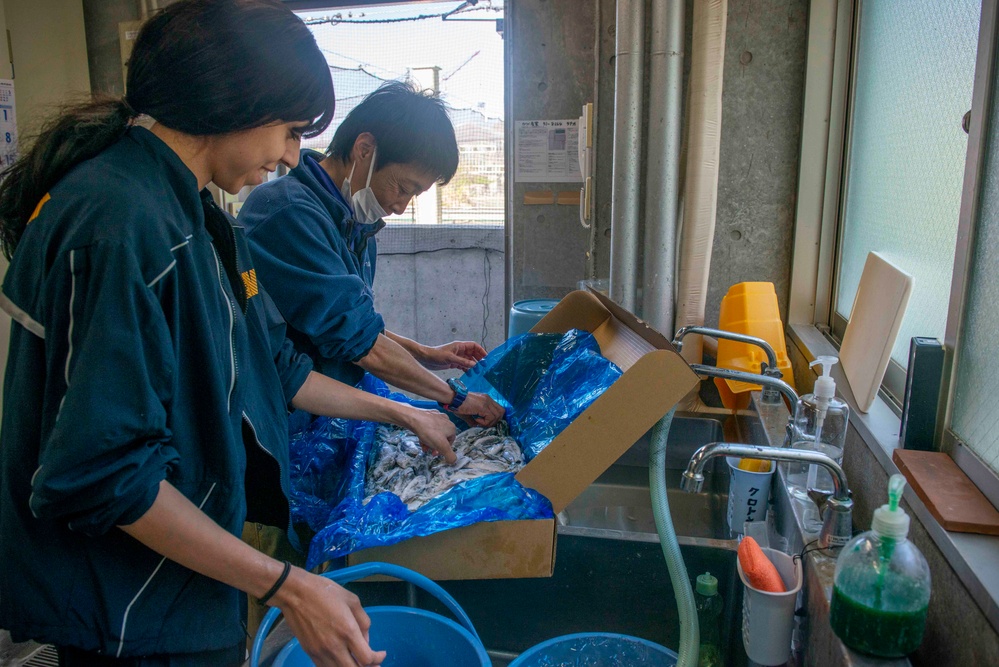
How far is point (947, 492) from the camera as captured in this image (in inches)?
38.0

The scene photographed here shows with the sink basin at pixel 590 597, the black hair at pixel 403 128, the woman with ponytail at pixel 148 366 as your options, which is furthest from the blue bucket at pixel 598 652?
the black hair at pixel 403 128

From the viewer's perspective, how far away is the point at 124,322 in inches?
30.9

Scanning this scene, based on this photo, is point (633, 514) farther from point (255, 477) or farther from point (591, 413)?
point (255, 477)

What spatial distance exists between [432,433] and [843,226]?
68.2 inches

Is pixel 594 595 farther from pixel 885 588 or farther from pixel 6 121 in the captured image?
pixel 6 121

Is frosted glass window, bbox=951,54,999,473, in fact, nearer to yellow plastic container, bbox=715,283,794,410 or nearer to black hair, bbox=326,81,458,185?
yellow plastic container, bbox=715,283,794,410

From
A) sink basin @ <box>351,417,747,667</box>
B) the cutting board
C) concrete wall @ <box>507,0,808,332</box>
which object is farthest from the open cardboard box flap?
concrete wall @ <box>507,0,808,332</box>

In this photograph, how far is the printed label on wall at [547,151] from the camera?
299 cm

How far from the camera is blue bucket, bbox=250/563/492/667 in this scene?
1.08 meters

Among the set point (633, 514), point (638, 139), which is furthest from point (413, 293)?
point (633, 514)

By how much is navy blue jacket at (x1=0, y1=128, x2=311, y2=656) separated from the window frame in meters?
1.03

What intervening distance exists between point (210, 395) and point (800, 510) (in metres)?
0.99

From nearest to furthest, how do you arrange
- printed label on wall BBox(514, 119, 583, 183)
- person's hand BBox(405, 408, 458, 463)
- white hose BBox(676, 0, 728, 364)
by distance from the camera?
person's hand BBox(405, 408, 458, 463) < white hose BBox(676, 0, 728, 364) < printed label on wall BBox(514, 119, 583, 183)

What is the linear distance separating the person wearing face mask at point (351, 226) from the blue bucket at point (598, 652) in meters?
0.41
